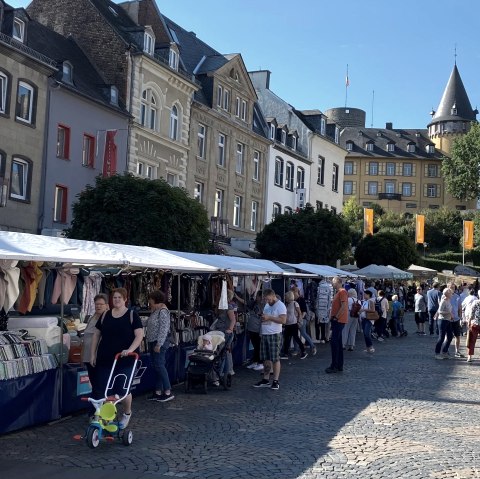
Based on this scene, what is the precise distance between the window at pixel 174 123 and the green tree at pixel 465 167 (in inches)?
2346

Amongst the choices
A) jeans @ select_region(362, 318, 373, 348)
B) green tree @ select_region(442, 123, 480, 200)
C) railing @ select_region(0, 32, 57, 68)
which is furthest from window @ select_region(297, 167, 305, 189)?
green tree @ select_region(442, 123, 480, 200)

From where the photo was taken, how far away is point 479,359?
18.2 metres

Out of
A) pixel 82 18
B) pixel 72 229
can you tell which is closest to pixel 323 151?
pixel 82 18

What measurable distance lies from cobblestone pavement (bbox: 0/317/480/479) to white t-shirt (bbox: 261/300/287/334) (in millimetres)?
1026

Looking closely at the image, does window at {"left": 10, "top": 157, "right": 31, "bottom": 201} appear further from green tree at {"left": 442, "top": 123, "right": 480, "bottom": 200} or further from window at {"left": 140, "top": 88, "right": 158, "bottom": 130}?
green tree at {"left": 442, "top": 123, "right": 480, "bottom": 200}

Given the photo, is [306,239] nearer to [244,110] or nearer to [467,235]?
[244,110]

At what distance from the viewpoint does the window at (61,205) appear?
27.2 metres

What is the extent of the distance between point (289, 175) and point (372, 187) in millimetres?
Result: 55785

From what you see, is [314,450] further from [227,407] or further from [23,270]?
[23,270]

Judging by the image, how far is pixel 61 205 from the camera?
27.5m

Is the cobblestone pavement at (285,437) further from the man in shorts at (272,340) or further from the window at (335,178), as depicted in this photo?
the window at (335,178)

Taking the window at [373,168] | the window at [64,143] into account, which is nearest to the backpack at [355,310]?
the window at [64,143]

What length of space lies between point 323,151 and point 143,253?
40.4 m

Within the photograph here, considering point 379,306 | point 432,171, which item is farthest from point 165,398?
point 432,171
